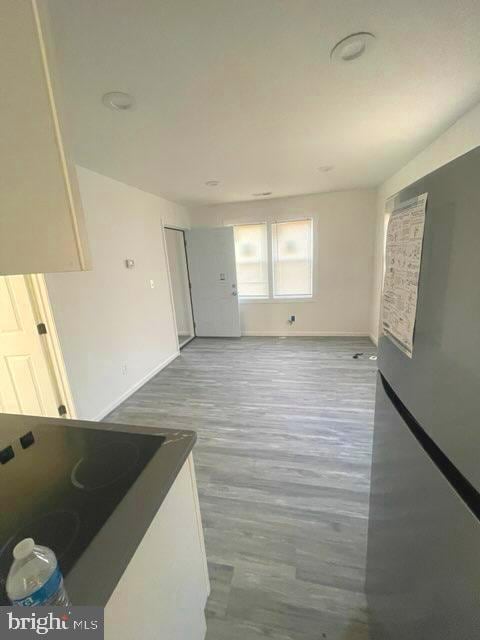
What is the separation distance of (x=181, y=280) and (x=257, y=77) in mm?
4012

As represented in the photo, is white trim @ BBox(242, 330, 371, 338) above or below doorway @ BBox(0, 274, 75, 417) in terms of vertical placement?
below

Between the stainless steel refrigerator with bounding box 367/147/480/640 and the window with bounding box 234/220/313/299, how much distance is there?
4.20 meters

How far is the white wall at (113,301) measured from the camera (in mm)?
2475

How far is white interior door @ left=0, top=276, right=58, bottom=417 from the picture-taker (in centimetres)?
214

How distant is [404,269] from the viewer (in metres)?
0.70

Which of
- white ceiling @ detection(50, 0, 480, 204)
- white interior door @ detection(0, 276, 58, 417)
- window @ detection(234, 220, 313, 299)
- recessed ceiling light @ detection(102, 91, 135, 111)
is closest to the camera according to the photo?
white ceiling @ detection(50, 0, 480, 204)

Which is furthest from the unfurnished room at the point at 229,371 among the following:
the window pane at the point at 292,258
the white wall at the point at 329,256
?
the window pane at the point at 292,258

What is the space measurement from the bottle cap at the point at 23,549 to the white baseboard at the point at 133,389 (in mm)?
2473

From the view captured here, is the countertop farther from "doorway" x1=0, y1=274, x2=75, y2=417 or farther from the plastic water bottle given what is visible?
"doorway" x1=0, y1=274, x2=75, y2=417

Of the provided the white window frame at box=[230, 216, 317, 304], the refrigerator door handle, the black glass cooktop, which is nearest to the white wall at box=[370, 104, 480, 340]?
the white window frame at box=[230, 216, 317, 304]

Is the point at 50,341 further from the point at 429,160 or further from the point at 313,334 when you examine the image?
the point at 313,334

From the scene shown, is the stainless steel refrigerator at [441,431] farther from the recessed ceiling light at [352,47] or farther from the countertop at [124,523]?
the recessed ceiling light at [352,47]

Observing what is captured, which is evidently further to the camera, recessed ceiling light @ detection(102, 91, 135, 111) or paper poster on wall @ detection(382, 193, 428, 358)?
recessed ceiling light @ detection(102, 91, 135, 111)

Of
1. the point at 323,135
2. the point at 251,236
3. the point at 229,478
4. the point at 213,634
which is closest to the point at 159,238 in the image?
the point at 251,236
